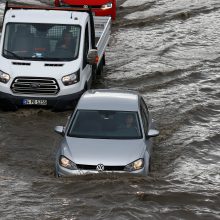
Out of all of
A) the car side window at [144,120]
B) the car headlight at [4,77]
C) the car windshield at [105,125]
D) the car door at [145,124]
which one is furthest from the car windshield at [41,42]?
the car windshield at [105,125]

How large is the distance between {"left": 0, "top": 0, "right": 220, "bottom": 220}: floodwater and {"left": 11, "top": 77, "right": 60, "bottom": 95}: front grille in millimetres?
518

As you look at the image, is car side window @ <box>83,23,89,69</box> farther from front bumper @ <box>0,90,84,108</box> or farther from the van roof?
front bumper @ <box>0,90,84,108</box>

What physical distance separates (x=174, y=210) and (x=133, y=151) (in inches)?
62.6

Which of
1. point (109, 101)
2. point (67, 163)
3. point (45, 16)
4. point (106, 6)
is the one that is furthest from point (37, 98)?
point (106, 6)

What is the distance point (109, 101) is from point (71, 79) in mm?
3894

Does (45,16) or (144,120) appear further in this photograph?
(45,16)

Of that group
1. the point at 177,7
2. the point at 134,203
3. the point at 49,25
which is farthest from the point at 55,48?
the point at 177,7

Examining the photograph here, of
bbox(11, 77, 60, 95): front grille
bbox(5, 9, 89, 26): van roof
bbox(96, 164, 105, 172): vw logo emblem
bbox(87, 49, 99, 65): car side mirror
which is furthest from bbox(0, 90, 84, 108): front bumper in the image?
bbox(96, 164, 105, 172): vw logo emblem

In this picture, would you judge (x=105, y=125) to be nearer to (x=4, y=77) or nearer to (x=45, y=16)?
(x=4, y=77)

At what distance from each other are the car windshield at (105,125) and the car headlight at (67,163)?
0.75 metres

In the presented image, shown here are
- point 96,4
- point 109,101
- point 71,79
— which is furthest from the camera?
point 96,4

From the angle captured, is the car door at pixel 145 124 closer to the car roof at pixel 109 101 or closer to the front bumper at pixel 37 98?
the car roof at pixel 109 101

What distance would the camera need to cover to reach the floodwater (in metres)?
11.9

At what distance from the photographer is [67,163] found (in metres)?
12.7
